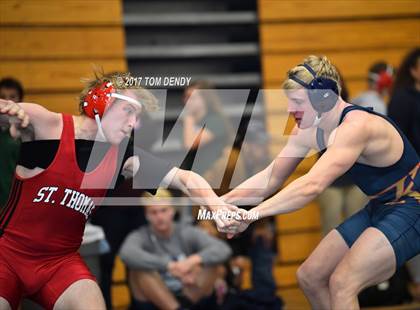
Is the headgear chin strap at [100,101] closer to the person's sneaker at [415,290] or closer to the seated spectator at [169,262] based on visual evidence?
the seated spectator at [169,262]

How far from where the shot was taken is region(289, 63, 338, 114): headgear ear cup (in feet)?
14.4

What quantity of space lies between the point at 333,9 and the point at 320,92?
393 cm

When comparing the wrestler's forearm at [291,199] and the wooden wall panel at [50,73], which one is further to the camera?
the wooden wall panel at [50,73]

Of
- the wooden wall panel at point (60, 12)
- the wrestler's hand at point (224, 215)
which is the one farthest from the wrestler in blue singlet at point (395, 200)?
the wooden wall panel at point (60, 12)

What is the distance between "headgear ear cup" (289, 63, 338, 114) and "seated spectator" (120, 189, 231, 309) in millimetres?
2126

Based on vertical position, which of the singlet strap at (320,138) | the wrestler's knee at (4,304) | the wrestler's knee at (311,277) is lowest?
the wrestler's knee at (311,277)

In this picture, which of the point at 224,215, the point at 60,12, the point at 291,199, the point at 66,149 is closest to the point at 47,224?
the point at 66,149

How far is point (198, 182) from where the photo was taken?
14.2 ft

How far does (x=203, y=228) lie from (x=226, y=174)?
628 mm

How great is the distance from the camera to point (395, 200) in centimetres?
448

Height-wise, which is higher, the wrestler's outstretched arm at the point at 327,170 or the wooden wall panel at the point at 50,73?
the wooden wall panel at the point at 50,73

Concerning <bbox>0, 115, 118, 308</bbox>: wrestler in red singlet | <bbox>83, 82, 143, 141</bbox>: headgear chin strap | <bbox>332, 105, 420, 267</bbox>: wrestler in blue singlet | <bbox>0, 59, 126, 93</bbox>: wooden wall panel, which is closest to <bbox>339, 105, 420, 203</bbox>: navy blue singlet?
<bbox>332, 105, 420, 267</bbox>: wrestler in blue singlet

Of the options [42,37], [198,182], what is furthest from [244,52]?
[198,182]

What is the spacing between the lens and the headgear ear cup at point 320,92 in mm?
4402
